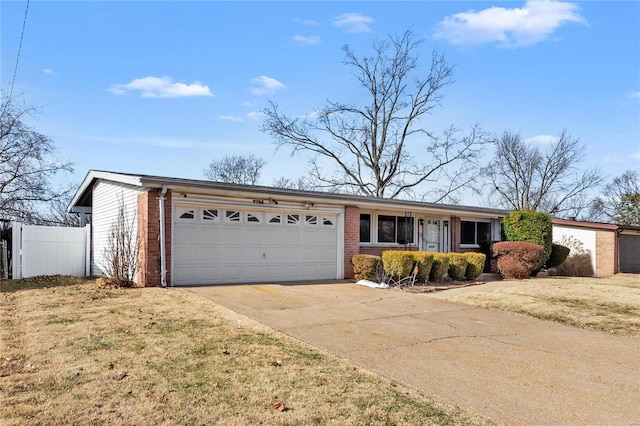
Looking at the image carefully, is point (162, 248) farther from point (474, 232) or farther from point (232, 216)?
point (474, 232)

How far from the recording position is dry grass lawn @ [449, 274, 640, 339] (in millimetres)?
8734

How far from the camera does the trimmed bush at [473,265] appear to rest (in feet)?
51.5

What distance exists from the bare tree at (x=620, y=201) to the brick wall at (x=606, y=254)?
22.7 metres

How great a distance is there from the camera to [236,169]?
44500mm

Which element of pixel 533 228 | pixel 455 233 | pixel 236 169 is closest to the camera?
pixel 533 228

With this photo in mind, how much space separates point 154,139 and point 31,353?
17890mm

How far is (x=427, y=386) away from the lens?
4855 mm

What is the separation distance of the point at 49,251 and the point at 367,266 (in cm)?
1071

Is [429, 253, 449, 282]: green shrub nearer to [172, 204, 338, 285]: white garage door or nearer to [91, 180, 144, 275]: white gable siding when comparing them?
[172, 204, 338, 285]: white garage door

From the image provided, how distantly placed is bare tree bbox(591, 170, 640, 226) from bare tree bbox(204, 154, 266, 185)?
105 feet

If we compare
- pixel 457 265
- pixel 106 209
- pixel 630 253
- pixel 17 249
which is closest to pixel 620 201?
pixel 630 253

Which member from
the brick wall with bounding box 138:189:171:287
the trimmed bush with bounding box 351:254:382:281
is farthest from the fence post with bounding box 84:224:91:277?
the trimmed bush with bounding box 351:254:382:281

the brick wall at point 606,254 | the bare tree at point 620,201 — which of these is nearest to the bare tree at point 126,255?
the brick wall at point 606,254

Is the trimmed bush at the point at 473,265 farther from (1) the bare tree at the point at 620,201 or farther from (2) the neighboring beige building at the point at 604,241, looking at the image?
(1) the bare tree at the point at 620,201
